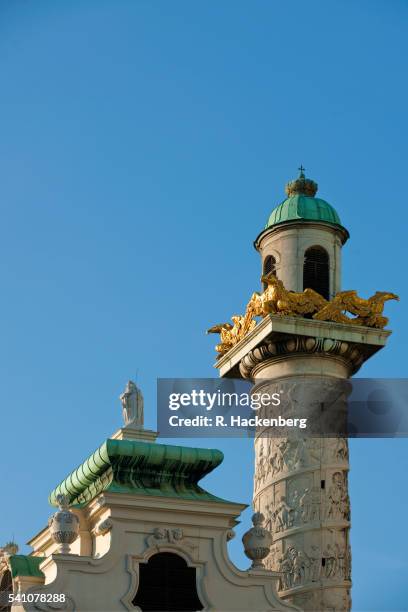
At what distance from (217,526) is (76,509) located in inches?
103

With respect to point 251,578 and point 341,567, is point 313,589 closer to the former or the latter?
point 341,567

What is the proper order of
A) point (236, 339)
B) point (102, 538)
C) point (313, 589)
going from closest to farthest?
point (102, 538)
point (313, 589)
point (236, 339)

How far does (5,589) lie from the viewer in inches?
1318

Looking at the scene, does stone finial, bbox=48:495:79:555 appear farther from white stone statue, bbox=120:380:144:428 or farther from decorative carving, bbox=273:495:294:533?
decorative carving, bbox=273:495:294:533

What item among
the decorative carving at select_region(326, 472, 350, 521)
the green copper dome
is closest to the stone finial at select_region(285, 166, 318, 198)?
the green copper dome

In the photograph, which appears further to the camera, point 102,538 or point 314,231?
point 314,231

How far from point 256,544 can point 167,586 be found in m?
2.11

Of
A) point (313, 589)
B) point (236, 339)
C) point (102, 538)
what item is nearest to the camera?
point (102, 538)

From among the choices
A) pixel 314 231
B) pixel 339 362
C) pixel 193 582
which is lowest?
pixel 193 582

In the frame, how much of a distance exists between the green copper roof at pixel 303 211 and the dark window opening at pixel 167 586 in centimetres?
1150

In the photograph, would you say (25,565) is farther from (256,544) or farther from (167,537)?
(256,544)

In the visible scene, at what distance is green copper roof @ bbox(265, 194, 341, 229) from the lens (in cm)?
4050

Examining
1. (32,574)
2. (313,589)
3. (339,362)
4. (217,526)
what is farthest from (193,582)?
(339,362)

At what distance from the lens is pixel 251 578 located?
3195 centimetres
